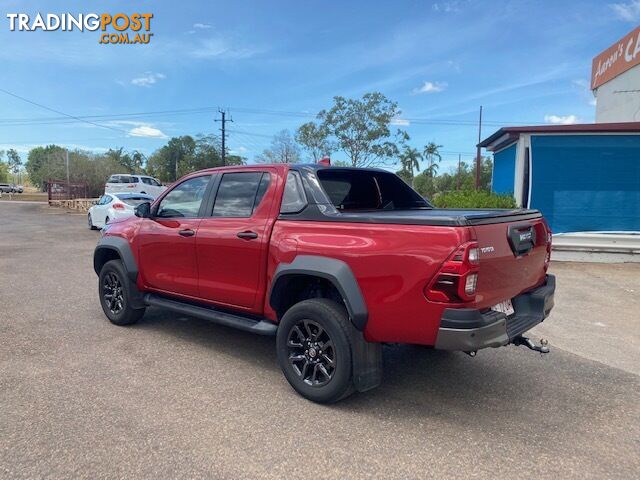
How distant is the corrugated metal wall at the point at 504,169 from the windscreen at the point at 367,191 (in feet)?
27.4

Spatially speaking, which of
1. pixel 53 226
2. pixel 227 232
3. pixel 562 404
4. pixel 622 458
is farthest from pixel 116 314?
pixel 53 226

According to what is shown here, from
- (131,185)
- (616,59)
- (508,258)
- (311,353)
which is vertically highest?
(616,59)

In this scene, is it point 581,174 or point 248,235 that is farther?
point 581,174

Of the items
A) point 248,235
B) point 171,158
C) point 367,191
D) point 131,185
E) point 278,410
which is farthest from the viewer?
point 171,158

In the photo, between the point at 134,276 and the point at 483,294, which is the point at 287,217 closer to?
the point at 483,294

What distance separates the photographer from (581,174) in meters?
11.4

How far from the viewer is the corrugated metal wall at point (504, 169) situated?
12852 mm

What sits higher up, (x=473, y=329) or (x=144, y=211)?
(x=144, y=211)

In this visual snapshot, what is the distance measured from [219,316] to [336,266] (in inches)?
59.8

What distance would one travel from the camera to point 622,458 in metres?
3.00

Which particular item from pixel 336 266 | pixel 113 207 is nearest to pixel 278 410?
pixel 336 266

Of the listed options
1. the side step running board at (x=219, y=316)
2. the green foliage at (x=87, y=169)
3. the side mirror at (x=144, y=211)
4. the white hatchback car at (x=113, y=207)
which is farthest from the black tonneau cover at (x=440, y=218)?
the green foliage at (x=87, y=169)

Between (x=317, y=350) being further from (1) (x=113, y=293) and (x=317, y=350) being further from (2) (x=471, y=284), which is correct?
(1) (x=113, y=293)

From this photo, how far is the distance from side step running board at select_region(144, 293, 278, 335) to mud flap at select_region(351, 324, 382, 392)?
81 centimetres
